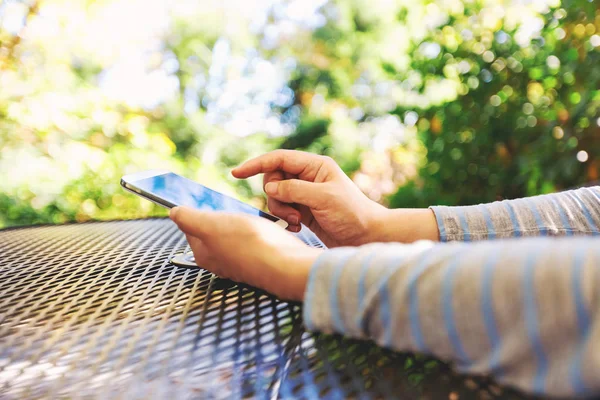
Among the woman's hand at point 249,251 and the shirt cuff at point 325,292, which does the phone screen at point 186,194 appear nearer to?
the woman's hand at point 249,251

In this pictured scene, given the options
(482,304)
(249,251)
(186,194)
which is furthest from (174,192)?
(482,304)

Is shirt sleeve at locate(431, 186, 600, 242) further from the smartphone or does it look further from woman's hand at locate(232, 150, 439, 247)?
the smartphone

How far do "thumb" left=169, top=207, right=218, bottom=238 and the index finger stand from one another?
1.12 ft

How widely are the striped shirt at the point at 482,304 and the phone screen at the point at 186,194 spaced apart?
1.18ft

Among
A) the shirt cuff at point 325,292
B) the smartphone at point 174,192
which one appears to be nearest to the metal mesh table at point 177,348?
the shirt cuff at point 325,292

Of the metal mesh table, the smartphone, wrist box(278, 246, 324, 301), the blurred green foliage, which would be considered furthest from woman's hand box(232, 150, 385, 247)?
the blurred green foliage

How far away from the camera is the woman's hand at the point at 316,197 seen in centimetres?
96

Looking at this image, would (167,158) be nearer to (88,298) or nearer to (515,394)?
(88,298)

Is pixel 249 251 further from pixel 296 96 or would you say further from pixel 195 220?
pixel 296 96

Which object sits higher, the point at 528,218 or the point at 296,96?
the point at 296,96

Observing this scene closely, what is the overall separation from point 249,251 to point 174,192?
0.28m

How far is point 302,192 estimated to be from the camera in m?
0.96

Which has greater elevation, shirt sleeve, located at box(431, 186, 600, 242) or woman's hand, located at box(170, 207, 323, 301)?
woman's hand, located at box(170, 207, 323, 301)

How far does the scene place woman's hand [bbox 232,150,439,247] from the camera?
954 millimetres
